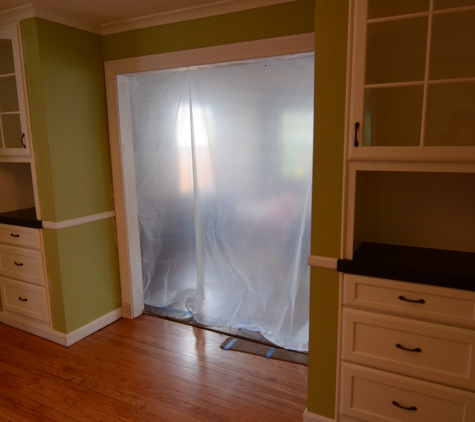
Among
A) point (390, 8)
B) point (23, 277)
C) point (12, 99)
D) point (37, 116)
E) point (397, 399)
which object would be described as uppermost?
point (390, 8)

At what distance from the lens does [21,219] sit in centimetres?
271

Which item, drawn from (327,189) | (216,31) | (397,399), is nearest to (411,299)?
(397,399)

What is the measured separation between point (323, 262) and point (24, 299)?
230 cm

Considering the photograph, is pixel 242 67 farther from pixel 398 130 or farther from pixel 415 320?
pixel 415 320

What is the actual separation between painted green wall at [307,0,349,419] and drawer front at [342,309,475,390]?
0.34 feet

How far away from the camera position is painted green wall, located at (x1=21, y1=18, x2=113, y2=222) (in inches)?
95.3

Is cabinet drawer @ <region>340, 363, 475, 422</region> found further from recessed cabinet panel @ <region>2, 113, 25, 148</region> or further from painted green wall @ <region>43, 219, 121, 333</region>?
recessed cabinet panel @ <region>2, 113, 25, 148</region>

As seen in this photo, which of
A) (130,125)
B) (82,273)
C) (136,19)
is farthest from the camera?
(130,125)

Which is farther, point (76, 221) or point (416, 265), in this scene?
point (76, 221)

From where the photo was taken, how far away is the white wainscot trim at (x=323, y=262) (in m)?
1.73

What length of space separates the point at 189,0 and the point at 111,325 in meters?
2.37

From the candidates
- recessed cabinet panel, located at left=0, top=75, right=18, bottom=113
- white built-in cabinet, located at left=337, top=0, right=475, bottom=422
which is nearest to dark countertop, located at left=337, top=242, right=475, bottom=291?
white built-in cabinet, located at left=337, top=0, right=475, bottom=422

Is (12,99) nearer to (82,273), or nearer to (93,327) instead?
(82,273)

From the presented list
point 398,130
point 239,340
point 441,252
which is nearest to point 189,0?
point 398,130
